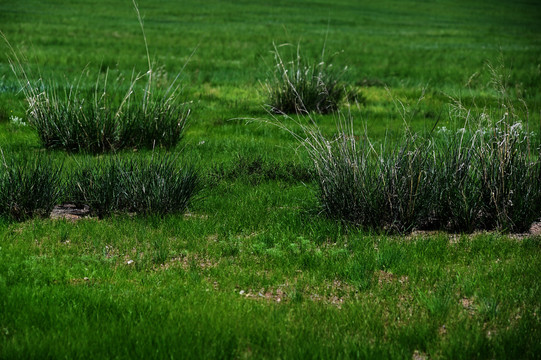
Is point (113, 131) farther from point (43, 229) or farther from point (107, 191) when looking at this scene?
point (43, 229)

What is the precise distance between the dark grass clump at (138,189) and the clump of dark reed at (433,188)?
1.57m

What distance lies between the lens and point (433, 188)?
26.0ft

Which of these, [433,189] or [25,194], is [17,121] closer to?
[25,194]

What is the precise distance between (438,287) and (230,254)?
6.58 ft

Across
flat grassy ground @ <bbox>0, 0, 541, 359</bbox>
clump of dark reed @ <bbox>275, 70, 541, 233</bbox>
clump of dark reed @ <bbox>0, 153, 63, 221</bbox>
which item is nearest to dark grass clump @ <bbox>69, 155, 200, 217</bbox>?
flat grassy ground @ <bbox>0, 0, 541, 359</bbox>

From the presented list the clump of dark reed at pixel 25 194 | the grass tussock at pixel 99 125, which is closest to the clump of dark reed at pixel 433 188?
the clump of dark reed at pixel 25 194

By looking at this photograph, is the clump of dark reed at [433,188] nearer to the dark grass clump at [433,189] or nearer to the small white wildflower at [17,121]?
the dark grass clump at [433,189]

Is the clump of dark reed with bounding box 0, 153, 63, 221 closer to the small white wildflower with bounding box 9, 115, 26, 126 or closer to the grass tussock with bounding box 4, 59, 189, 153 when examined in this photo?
the grass tussock with bounding box 4, 59, 189, 153

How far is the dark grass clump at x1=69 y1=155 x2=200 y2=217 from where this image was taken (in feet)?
26.8

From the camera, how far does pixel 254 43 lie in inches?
1371

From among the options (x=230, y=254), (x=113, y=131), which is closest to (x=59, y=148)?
(x=113, y=131)

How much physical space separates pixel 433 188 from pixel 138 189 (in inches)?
126

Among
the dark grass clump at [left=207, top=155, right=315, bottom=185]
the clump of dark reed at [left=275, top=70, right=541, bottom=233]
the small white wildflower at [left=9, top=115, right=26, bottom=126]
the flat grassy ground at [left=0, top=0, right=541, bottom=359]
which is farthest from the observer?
the small white wildflower at [left=9, top=115, right=26, bottom=126]

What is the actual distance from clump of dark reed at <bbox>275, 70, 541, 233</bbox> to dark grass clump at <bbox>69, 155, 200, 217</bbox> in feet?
5.16
